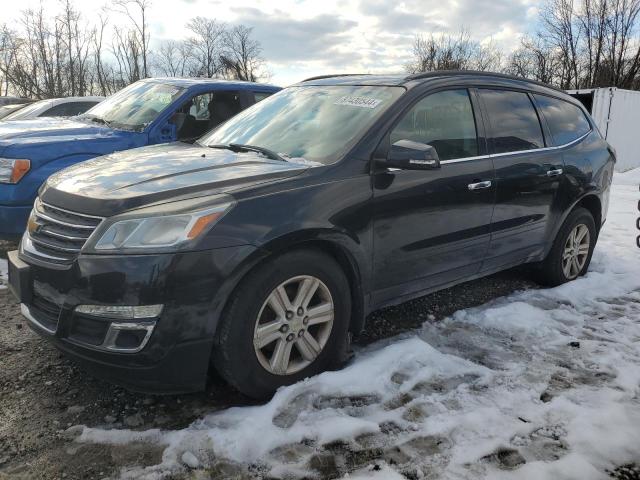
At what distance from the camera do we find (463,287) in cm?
475

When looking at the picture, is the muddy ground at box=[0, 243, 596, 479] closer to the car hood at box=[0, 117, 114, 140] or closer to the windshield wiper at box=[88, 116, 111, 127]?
the car hood at box=[0, 117, 114, 140]

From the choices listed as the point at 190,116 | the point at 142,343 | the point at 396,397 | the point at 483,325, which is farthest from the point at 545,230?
the point at 190,116

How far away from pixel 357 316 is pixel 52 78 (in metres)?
43.2

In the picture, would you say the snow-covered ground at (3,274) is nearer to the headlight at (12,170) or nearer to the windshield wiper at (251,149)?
the headlight at (12,170)

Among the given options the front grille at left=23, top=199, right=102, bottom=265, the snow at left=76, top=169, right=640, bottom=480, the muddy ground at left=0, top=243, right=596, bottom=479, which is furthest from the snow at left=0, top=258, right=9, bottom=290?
the snow at left=76, top=169, right=640, bottom=480

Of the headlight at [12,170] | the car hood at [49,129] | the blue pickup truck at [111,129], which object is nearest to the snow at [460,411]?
the blue pickup truck at [111,129]

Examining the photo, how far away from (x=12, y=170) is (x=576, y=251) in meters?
5.03

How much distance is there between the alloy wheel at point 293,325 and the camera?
2676 mm

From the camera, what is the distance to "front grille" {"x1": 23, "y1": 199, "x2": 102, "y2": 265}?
98.0 inches

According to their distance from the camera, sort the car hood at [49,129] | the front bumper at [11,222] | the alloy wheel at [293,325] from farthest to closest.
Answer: the car hood at [49,129] → the front bumper at [11,222] → the alloy wheel at [293,325]

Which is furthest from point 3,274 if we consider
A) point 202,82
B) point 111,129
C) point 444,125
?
point 444,125

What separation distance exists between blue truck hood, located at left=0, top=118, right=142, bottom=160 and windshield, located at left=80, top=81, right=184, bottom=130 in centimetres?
19

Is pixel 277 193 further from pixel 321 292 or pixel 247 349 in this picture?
pixel 247 349

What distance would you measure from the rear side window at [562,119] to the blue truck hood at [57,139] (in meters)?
3.89
